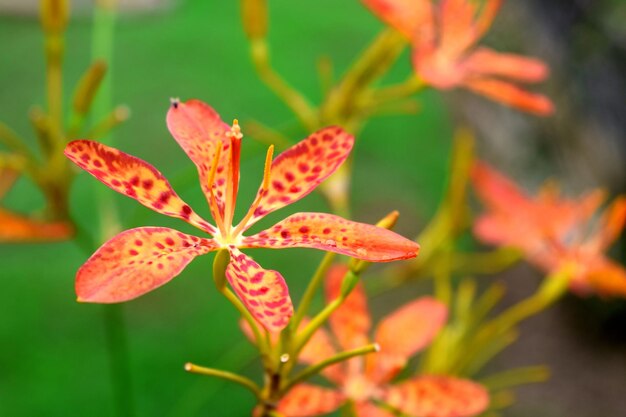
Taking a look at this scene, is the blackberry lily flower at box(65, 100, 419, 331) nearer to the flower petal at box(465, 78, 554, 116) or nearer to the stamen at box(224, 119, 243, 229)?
the stamen at box(224, 119, 243, 229)

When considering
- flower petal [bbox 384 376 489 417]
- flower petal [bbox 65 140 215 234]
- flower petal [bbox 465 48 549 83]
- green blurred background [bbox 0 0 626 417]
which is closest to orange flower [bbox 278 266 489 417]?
flower petal [bbox 384 376 489 417]

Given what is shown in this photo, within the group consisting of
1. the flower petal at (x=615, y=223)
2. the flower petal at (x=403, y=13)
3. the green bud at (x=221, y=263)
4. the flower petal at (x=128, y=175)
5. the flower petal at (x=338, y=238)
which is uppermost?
the flower petal at (x=403, y=13)

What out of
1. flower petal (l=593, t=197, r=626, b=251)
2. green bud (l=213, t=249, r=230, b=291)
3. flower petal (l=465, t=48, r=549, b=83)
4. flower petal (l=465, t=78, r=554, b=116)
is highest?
flower petal (l=465, t=48, r=549, b=83)

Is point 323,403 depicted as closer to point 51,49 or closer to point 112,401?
point 51,49

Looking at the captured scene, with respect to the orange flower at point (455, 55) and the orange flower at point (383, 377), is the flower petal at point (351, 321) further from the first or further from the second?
the orange flower at point (455, 55)

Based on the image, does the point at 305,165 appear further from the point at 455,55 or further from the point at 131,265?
the point at 455,55

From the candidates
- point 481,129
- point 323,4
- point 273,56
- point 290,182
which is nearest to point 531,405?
point 481,129

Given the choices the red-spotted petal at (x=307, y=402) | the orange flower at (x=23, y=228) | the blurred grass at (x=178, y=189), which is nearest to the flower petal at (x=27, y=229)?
the orange flower at (x=23, y=228)
